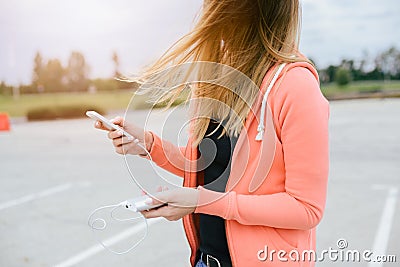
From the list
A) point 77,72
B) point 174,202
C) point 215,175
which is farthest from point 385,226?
point 77,72

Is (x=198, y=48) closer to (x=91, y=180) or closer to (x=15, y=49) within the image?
(x=91, y=180)

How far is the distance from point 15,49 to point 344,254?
915 centimetres

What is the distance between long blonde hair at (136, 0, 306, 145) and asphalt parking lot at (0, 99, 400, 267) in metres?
0.09

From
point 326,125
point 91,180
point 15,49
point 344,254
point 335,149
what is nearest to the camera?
point 326,125

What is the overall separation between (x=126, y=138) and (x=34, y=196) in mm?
3163

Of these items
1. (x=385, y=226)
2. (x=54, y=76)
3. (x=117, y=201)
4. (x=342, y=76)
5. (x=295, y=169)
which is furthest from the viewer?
(x=54, y=76)

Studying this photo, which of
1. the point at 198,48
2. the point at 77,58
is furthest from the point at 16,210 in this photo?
the point at 77,58

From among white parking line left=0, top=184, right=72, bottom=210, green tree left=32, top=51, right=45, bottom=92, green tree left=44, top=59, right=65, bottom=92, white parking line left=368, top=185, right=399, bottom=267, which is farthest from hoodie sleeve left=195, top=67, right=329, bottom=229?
green tree left=44, top=59, right=65, bottom=92

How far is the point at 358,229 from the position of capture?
2791 millimetres

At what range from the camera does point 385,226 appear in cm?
282

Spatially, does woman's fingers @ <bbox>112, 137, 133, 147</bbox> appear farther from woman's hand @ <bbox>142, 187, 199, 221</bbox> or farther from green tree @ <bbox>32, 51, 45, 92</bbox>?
green tree @ <bbox>32, 51, 45, 92</bbox>

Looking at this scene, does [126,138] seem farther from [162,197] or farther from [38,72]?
[38,72]

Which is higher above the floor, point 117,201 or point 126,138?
point 126,138

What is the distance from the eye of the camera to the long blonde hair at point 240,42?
70 cm
